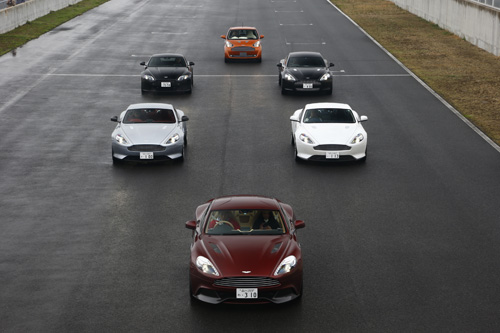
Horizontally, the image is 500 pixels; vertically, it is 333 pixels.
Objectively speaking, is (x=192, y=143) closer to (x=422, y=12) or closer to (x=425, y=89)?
(x=425, y=89)

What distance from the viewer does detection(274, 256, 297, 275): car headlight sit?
11898 mm

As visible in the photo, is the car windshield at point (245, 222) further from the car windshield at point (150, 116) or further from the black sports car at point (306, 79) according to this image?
the black sports car at point (306, 79)

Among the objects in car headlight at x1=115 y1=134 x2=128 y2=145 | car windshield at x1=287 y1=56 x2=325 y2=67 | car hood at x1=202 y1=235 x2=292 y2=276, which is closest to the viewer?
car hood at x1=202 y1=235 x2=292 y2=276

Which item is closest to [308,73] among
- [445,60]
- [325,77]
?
[325,77]

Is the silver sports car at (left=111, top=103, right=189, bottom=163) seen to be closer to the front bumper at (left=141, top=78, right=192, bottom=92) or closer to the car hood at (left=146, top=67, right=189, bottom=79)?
the front bumper at (left=141, top=78, right=192, bottom=92)

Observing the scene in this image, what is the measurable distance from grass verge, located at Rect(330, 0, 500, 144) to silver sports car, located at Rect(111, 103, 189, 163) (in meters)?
9.55

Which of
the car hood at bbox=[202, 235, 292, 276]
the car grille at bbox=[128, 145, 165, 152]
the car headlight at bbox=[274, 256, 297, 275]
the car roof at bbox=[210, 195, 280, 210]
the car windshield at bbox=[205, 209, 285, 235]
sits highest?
the car roof at bbox=[210, 195, 280, 210]

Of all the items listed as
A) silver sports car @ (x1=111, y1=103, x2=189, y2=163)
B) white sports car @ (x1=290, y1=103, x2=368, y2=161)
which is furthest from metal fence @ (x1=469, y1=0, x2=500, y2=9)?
silver sports car @ (x1=111, y1=103, x2=189, y2=163)

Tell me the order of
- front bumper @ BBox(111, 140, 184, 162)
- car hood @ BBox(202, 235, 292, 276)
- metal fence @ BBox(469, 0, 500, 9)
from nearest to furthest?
car hood @ BBox(202, 235, 292, 276), front bumper @ BBox(111, 140, 184, 162), metal fence @ BBox(469, 0, 500, 9)

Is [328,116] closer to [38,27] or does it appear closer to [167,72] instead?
[167,72]

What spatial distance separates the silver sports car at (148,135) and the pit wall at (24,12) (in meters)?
28.6

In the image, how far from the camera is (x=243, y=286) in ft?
38.3

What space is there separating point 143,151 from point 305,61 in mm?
13001

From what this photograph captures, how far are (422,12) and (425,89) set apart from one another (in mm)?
27145
